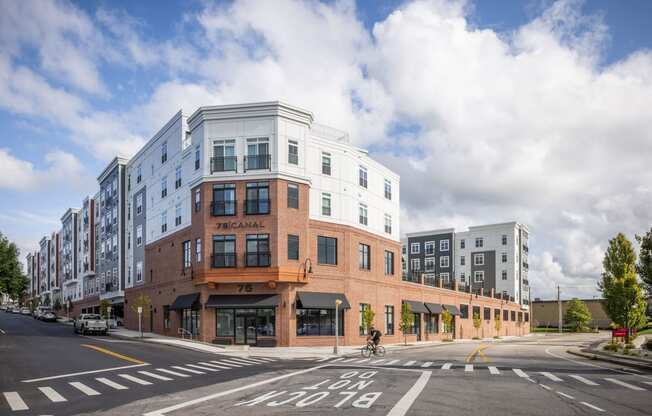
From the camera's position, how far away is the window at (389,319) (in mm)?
53438

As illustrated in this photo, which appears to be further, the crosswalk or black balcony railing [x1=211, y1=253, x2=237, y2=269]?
black balcony railing [x1=211, y1=253, x2=237, y2=269]

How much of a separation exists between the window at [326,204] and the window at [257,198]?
18.2 ft

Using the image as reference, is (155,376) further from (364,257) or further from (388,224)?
(388,224)

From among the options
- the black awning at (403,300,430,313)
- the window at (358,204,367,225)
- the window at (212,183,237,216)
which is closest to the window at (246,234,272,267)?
the window at (212,183,237,216)

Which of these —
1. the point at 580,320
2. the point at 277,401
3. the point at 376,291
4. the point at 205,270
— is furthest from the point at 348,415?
the point at 580,320

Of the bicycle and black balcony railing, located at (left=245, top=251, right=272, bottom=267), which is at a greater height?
black balcony railing, located at (left=245, top=251, right=272, bottom=267)

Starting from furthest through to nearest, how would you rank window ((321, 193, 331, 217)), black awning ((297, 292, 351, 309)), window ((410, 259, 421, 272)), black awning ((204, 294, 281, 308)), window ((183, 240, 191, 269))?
window ((410, 259, 421, 272)), window ((183, 240, 191, 269)), window ((321, 193, 331, 217)), black awning ((297, 292, 351, 309)), black awning ((204, 294, 281, 308))

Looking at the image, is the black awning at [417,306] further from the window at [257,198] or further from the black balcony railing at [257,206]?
the window at [257,198]

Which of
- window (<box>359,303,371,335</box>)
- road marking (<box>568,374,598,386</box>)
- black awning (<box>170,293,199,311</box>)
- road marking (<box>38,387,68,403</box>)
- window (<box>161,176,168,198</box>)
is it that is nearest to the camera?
road marking (<box>38,387,68,403</box>)

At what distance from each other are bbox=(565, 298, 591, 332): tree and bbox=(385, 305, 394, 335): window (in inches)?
2694

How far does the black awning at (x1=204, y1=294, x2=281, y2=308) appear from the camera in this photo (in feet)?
139

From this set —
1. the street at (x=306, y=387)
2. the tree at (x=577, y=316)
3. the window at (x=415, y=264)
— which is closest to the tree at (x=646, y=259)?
the street at (x=306, y=387)

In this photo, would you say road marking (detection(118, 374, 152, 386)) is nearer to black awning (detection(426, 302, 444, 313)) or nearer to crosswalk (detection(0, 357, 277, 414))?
crosswalk (detection(0, 357, 277, 414))

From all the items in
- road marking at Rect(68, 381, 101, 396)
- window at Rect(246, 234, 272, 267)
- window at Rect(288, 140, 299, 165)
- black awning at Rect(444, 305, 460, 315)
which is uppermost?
window at Rect(288, 140, 299, 165)
